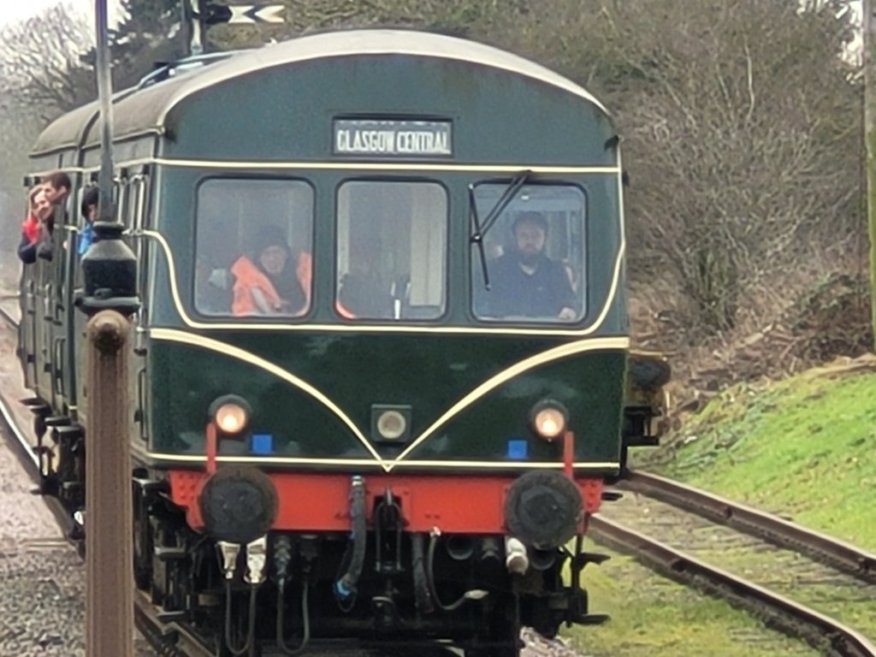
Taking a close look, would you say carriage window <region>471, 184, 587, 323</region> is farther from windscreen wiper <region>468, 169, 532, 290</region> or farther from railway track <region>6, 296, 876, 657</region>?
railway track <region>6, 296, 876, 657</region>

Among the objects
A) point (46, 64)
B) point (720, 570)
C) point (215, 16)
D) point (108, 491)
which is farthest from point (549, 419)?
point (46, 64)

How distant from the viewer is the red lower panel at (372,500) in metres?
9.17

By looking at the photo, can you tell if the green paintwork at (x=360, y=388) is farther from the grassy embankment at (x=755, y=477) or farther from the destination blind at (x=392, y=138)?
the grassy embankment at (x=755, y=477)

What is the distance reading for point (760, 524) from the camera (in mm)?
16125

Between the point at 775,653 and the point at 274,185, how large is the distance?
3.99 metres

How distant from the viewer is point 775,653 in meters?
11.2

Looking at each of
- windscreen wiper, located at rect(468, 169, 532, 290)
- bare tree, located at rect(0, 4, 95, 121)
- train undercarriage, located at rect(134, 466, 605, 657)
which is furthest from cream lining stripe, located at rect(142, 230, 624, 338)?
bare tree, located at rect(0, 4, 95, 121)

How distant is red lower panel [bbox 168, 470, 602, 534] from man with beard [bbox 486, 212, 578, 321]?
762mm

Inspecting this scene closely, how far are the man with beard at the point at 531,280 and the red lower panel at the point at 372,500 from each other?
2.50 ft

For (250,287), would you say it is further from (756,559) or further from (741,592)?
(756,559)

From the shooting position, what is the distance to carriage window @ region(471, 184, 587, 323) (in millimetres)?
9312

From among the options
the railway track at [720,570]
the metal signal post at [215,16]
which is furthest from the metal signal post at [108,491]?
the metal signal post at [215,16]

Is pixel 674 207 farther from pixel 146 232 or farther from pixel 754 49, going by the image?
pixel 146 232

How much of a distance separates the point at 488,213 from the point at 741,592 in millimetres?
4455
